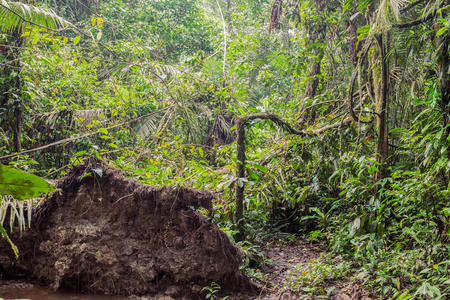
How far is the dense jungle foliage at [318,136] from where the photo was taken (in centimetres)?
314

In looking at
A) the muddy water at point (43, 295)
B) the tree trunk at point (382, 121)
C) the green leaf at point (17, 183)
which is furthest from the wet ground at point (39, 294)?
the tree trunk at point (382, 121)

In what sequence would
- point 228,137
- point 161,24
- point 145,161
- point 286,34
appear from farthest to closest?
point 161,24 < point 286,34 < point 228,137 < point 145,161

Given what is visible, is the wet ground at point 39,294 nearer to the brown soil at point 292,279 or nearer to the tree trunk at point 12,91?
the brown soil at point 292,279

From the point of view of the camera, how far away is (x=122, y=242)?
3.60m

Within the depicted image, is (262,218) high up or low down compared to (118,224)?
down

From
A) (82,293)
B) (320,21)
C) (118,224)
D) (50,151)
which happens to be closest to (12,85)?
(50,151)

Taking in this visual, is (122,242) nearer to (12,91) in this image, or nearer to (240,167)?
(240,167)

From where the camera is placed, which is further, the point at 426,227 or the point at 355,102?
the point at 355,102

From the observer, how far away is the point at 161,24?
40.1 ft

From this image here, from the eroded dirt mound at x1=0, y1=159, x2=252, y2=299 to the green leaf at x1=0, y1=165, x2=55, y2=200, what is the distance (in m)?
2.82

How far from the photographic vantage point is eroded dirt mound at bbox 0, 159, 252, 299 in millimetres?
3457

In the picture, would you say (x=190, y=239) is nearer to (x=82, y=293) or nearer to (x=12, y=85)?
(x=82, y=293)

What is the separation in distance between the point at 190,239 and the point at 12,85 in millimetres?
3948

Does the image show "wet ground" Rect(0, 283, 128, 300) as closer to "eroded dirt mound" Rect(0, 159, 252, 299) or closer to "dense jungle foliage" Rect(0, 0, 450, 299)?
"eroded dirt mound" Rect(0, 159, 252, 299)
